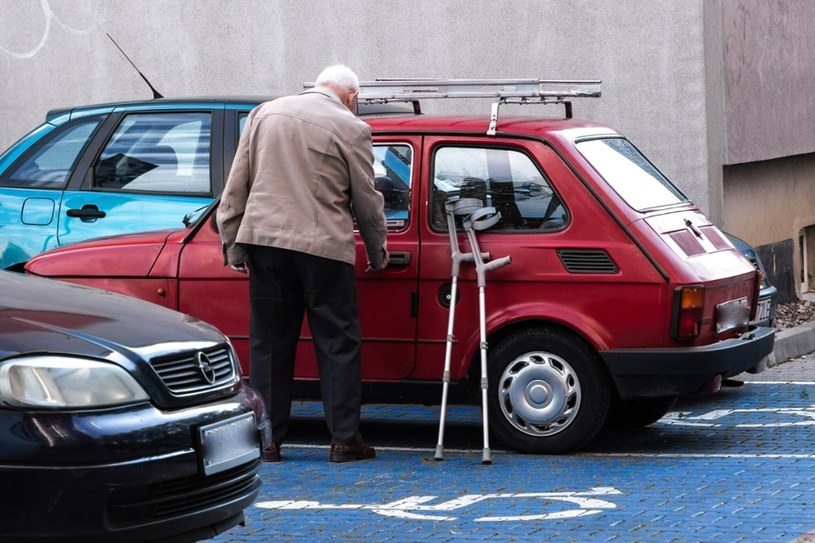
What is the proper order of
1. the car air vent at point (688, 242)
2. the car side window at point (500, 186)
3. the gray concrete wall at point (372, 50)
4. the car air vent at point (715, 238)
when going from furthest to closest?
the gray concrete wall at point (372, 50)
the car air vent at point (715, 238)
the car side window at point (500, 186)
the car air vent at point (688, 242)

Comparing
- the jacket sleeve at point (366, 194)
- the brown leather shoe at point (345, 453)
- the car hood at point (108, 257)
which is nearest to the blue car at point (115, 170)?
the car hood at point (108, 257)

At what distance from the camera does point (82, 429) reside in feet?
14.7

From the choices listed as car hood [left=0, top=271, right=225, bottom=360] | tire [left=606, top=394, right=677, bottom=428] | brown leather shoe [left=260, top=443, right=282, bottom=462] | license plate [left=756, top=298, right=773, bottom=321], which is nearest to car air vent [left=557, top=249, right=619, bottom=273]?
tire [left=606, top=394, right=677, bottom=428]

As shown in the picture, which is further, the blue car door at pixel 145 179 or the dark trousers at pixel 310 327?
the blue car door at pixel 145 179

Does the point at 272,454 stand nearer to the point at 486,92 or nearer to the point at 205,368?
the point at 486,92

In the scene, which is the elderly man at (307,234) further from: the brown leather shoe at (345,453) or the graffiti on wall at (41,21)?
the graffiti on wall at (41,21)

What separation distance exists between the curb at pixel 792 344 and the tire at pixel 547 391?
155 inches

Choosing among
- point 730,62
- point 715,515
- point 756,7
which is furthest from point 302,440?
point 756,7

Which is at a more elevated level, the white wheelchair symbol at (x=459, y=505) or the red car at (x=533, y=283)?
the red car at (x=533, y=283)

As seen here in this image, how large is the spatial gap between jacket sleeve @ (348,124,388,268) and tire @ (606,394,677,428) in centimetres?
172

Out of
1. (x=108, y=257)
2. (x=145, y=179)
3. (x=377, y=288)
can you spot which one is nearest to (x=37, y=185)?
(x=145, y=179)

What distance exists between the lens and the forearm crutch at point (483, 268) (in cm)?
740

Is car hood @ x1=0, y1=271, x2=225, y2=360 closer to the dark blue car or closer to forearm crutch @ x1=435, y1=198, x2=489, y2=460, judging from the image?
the dark blue car

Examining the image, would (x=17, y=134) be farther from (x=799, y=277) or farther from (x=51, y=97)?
(x=799, y=277)
